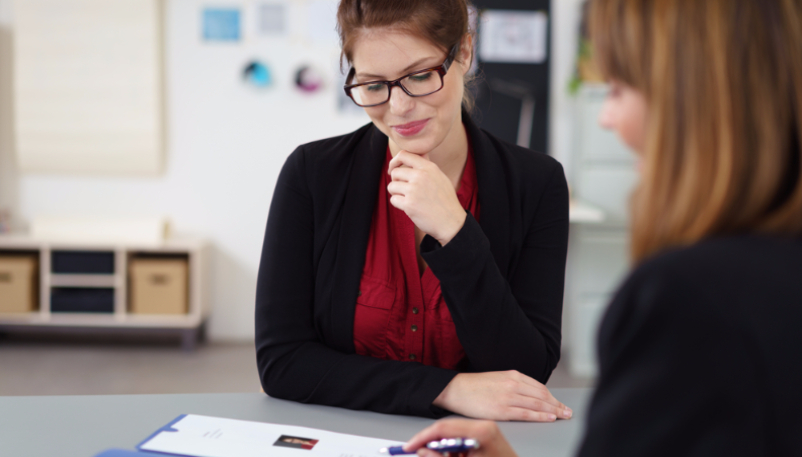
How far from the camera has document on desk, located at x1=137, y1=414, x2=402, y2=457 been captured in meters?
0.87

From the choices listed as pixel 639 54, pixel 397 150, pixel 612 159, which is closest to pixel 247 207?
pixel 612 159

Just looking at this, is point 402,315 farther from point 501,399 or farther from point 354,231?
point 501,399

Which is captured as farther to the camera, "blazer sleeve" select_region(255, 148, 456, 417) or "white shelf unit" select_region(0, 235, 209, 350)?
"white shelf unit" select_region(0, 235, 209, 350)

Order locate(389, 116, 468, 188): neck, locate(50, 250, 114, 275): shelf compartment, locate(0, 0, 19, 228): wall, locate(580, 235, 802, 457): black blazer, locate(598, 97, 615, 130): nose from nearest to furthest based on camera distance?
1. locate(580, 235, 802, 457): black blazer
2. locate(598, 97, 615, 130): nose
3. locate(389, 116, 468, 188): neck
4. locate(50, 250, 114, 275): shelf compartment
5. locate(0, 0, 19, 228): wall

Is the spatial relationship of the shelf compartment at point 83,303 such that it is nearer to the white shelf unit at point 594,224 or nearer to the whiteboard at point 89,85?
the whiteboard at point 89,85

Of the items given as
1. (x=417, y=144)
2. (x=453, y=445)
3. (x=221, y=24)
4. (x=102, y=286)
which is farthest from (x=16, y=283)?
(x=453, y=445)

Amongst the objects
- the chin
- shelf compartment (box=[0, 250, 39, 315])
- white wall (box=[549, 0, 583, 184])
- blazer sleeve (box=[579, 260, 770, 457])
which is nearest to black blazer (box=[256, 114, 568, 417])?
the chin

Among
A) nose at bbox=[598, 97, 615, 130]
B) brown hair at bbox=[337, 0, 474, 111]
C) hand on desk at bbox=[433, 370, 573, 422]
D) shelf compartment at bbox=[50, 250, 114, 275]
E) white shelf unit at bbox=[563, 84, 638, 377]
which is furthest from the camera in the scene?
shelf compartment at bbox=[50, 250, 114, 275]

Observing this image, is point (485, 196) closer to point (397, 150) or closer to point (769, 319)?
point (397, 150)

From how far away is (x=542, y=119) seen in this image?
4012 millimetres

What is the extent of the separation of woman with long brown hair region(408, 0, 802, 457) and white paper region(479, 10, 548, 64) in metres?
3.58

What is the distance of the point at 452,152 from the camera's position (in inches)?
54.7

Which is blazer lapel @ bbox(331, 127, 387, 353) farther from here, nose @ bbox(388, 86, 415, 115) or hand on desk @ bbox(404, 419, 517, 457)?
hand on desk @ bbox(404, 419, 517, 457)

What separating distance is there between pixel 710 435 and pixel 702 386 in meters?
0.03
